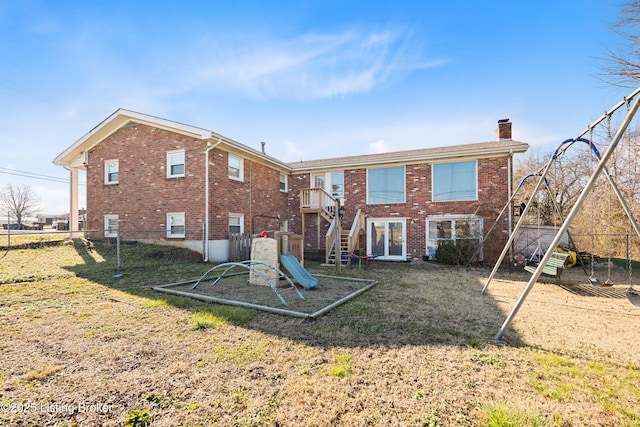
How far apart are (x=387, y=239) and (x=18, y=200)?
61.4 m

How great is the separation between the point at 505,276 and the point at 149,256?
44.3ft

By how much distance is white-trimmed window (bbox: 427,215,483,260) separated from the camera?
40.4 ft

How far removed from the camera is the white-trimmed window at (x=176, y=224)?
12602 millimetres

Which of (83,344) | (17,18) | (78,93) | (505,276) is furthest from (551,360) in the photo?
(78,93)

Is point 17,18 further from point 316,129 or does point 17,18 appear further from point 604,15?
point 604,15

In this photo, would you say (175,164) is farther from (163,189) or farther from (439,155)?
(439,155)

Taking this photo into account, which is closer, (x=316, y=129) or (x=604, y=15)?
(x=604, y=15)

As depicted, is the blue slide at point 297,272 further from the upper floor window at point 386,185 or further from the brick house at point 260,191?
the upper floor window at point 386,185

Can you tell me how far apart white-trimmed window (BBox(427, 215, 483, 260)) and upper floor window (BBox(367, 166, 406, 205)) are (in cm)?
195

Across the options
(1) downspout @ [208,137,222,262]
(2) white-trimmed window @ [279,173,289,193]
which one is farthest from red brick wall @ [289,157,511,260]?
(1) downspout @ [208,137,222,262]

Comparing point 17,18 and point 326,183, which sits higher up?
point 17,18

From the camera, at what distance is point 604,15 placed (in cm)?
693

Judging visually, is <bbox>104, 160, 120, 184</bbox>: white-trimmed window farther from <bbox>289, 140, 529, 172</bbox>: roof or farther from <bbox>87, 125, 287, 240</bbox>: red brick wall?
<bbox>289, 140, 529, 172</bbox>: roof

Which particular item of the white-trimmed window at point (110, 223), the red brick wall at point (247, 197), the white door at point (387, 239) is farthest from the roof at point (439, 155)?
the white-trimmed window at point (110, 223)
